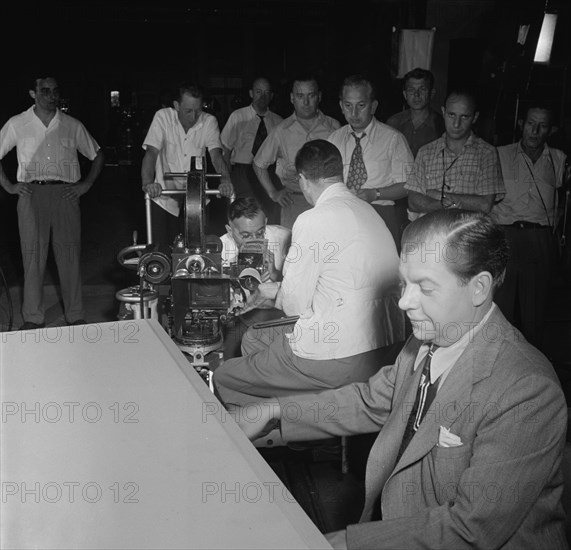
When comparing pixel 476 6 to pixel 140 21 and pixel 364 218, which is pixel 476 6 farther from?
pixel 140 21

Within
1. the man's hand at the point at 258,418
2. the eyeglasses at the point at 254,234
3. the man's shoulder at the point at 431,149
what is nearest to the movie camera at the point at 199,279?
the eyeglasses at the point at 254,234

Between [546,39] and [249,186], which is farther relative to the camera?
[249,186]

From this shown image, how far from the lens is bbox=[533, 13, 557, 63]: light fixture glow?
4500 mm

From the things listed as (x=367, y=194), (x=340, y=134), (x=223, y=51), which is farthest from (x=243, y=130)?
(x=223, y=51)

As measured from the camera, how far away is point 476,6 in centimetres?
673

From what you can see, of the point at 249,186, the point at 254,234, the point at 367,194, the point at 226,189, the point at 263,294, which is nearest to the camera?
the point at 263,294

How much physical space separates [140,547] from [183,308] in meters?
1.54

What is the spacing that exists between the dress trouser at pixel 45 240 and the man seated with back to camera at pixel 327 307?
88.3 inches

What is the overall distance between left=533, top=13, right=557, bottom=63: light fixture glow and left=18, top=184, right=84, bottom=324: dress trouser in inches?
124

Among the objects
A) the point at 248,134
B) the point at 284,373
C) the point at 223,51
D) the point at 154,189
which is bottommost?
the point at 284,373

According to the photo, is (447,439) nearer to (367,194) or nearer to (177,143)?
(367,194)

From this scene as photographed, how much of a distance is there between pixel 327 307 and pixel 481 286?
3.95ft

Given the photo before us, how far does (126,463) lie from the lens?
1.10m

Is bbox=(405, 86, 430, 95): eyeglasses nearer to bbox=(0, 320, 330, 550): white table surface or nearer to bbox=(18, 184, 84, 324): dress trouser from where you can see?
bbox=(18, 184, 84, 324): dress trouser
